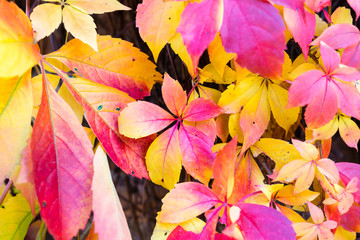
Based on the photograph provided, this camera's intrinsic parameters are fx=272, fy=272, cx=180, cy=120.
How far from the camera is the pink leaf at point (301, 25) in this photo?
0.45 meters

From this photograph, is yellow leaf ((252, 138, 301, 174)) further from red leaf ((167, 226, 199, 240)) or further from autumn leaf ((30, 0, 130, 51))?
autumn leaf ((30, 0, 130, 51))

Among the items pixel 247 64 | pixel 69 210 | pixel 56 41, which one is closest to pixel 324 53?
pixel 247 64

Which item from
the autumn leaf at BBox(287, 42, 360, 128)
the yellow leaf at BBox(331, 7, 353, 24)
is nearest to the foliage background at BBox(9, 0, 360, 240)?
the yellow leaf at BBox(331, 7, 353, 24)

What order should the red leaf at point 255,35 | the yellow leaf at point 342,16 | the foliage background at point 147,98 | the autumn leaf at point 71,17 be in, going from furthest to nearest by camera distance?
the foliage background at point 147,98 → the yellow leaf at point 342,16 → the autumn leaf at point 71,17 → the red leaf at point 255,35

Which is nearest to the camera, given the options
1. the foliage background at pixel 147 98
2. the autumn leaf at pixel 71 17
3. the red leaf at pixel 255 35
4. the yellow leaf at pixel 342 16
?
the red leaf at pixel 255 35

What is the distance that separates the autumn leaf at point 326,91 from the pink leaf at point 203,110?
0.43ft

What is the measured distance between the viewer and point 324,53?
489mm

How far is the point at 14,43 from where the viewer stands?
1.32 ft

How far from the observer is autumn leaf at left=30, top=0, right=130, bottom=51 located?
471 millimetres

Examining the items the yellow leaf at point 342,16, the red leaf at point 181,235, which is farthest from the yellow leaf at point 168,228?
the yellow leaf at point 342,16

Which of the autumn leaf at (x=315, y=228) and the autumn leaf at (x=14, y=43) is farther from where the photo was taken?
the autumn leaf at (x=315, y=228)

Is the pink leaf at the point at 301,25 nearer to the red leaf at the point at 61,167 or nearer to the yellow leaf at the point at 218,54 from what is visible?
the yellow leaf at the point at 218,54

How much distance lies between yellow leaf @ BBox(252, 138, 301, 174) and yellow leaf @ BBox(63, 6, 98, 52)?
15.5 inches

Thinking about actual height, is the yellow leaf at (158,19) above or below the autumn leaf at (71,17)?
below
